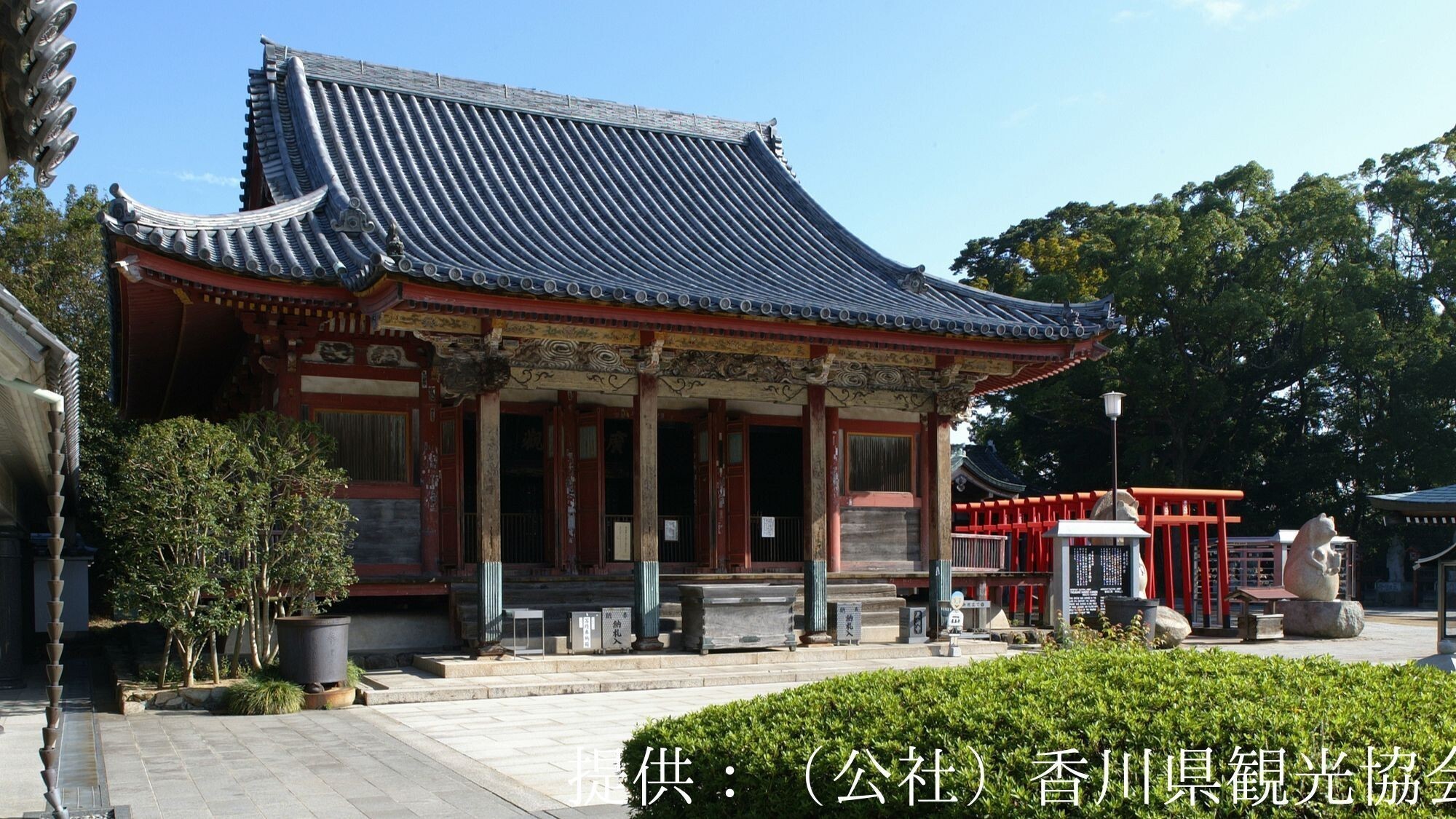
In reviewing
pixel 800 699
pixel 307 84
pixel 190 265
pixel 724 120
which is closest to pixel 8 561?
pixel 190 265

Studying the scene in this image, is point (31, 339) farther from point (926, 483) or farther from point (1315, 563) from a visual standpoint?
point (1315, 563)

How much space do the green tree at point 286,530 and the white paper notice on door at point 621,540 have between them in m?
5.36

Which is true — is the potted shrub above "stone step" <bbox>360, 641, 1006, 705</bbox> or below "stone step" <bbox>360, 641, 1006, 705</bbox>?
above

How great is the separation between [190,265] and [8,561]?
3855 mm

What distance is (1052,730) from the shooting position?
481 cm

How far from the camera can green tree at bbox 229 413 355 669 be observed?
12398 millimetres

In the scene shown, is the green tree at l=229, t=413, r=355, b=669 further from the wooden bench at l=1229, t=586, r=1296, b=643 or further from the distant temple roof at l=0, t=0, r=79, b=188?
the wooden bench at l=1229, t=586, r=1296, b=643

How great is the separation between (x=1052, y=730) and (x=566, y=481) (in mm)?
13012

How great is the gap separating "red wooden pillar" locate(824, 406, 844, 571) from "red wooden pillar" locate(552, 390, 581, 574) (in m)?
3.56

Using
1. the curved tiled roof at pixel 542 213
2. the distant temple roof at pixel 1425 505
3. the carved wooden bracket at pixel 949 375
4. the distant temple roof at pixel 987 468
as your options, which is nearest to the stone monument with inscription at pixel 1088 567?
the carved wooden bracket at pixel 949 375

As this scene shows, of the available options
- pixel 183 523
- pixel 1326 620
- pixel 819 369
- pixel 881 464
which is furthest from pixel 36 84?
pixel 1326 620

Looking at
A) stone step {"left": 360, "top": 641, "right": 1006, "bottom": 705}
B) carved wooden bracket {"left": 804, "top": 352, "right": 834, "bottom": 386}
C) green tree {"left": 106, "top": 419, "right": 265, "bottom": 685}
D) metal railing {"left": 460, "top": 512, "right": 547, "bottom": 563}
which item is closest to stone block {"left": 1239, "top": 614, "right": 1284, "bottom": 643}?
stone step {"left": 360, "top": 641, "right": 1006, "bottom": 705}

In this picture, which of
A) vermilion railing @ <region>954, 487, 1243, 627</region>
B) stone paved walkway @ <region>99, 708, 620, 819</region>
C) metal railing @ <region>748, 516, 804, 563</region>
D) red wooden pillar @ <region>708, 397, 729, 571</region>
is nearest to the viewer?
stone paved walkway @ <region>99, 708, 620, 819</region>

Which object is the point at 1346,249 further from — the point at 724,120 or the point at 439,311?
the point at 439,311
